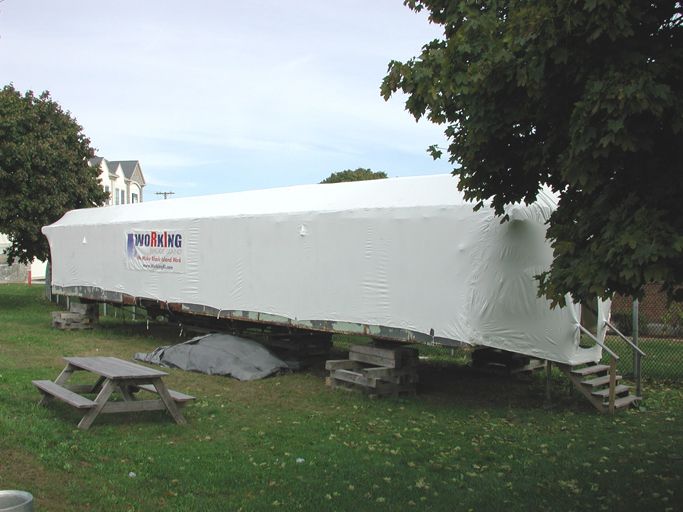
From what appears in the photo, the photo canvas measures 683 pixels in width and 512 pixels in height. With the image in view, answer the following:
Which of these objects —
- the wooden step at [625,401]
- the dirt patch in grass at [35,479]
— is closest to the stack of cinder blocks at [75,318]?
the dirt patch in grass at [35,479]

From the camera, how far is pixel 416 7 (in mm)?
5965

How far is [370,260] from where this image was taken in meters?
10.5

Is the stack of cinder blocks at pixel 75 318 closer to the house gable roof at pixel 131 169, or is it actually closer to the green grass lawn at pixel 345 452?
the green grass lawn at pixel 345 452

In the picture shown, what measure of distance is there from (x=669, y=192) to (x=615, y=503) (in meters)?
2.86

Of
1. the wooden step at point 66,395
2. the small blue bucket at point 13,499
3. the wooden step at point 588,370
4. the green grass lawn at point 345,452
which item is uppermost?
the small blue bucket at point 13,499

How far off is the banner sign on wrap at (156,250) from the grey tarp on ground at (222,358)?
7.32 feet

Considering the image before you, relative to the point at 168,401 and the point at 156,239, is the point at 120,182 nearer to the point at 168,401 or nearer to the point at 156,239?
the point at 156,239

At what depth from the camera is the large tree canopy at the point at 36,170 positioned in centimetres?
2200

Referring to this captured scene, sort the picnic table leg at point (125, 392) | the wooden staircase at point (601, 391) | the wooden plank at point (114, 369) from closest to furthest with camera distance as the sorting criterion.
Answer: the wooden plank at point (114, 369), the picnic table leg at point (125, 392), the wooden staircase at point (601, 391)

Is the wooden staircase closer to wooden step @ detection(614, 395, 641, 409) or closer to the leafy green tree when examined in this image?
wooden step @ detection(614, 395, 641, 409)

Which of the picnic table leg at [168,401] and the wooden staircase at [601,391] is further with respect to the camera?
the wooden staircase at [601,391]

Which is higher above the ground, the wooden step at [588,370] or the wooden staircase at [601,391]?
the wooden step at [588,370]

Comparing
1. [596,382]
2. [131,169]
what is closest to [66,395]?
[596,382]

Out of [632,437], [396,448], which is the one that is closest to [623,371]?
[632,437]
